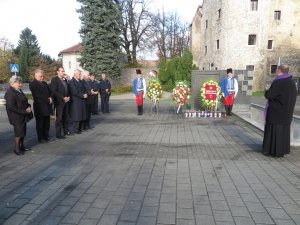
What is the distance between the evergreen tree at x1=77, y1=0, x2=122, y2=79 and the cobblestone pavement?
2793 cm

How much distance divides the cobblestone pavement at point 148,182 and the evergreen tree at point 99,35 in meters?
27.9

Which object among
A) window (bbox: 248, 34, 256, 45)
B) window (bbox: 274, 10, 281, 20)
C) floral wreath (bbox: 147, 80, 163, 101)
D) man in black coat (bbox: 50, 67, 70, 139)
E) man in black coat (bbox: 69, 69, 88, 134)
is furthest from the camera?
window (bbox: 274, 10, 281, 20)

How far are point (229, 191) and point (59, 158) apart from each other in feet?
12.9

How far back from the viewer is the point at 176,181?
5766mm

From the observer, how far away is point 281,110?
7336 mm

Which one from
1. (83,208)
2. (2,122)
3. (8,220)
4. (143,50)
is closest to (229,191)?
(83,208)

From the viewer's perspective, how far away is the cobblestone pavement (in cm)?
439

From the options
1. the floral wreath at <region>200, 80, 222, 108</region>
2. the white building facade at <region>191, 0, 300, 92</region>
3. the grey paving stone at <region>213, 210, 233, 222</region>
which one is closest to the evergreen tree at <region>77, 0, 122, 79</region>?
the white building facade at <region>191, 0, 300, 92</region>

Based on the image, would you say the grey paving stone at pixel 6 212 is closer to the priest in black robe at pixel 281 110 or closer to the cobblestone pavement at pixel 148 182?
the cobblestone pavement at pixel 148 182

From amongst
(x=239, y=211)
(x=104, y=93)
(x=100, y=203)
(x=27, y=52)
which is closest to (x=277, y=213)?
(x=239, y=211)

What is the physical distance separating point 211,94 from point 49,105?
7.91 metres

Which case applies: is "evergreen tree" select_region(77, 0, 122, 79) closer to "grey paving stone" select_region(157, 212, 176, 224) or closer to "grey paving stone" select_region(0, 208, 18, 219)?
"grey paving stone" select_region(0, 208, 18, 219)

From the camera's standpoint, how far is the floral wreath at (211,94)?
569 inches

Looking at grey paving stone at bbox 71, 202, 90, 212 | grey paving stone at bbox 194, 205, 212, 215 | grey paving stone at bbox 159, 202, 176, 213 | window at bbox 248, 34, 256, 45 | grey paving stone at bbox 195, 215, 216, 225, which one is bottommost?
grey paving stone at bbox 195, 215, 216, 225
